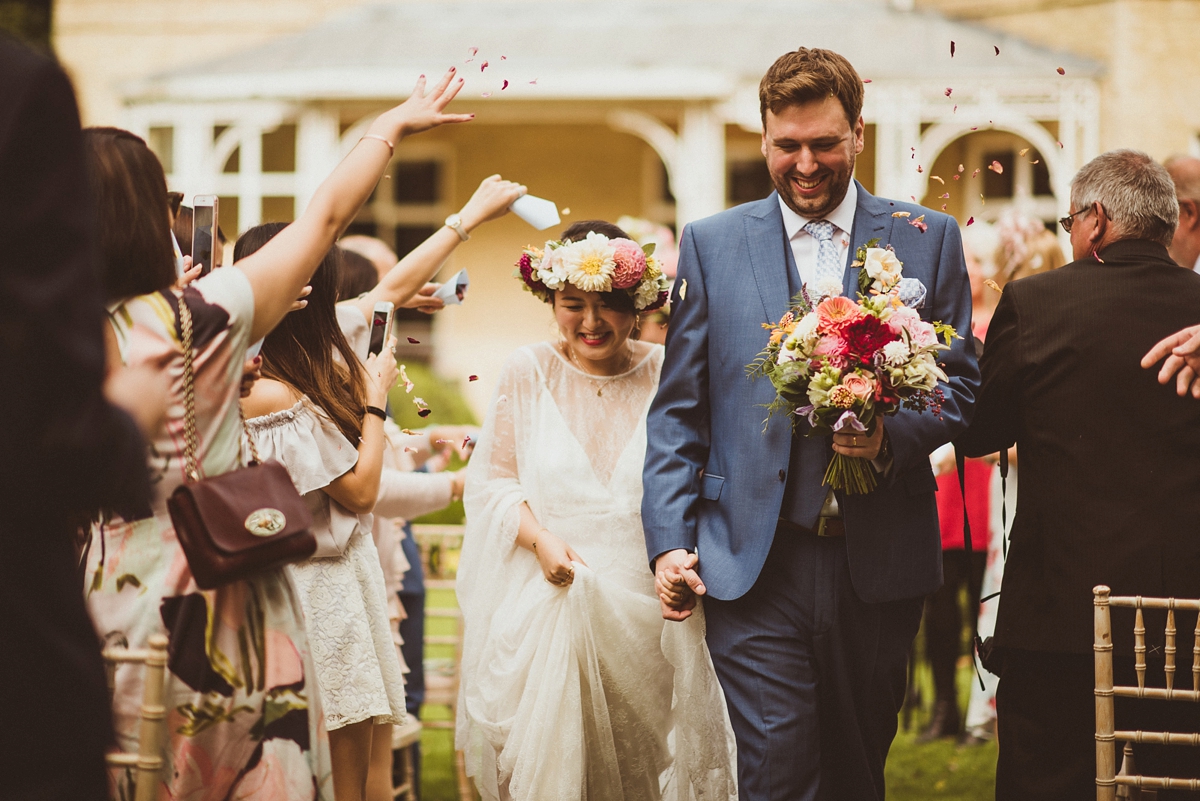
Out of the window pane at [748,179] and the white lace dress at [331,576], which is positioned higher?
the window pane at [748,179]

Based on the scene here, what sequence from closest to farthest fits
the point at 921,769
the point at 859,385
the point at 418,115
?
the point at 418,115 → the point at 859,385 → the point at 921,769

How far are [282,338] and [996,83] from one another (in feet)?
43.0

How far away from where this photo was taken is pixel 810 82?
355 cm

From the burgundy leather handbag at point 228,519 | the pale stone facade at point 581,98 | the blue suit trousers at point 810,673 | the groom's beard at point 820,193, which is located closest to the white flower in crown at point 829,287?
the groom's beard at point 820,193

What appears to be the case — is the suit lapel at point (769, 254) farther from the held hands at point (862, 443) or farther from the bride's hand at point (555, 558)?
the bride's hand at point (555, 558)

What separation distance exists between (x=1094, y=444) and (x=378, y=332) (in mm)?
2240

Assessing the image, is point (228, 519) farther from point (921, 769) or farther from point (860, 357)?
point (921, 769)

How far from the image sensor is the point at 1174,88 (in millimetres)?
15602

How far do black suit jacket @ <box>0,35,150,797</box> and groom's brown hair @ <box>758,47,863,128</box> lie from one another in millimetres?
2297

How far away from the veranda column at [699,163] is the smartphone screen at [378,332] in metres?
11.7

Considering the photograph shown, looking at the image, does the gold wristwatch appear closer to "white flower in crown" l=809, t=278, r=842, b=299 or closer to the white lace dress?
the white lace dress

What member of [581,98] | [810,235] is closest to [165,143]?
[581,98]

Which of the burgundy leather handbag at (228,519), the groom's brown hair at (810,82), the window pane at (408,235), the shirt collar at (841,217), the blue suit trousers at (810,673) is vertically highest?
the window pane at (408,235)

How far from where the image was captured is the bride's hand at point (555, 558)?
13.3 feet
